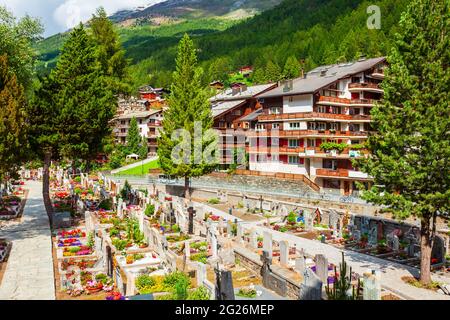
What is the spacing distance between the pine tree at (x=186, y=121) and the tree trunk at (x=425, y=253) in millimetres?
28176

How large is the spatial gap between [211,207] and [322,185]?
52.5 ft

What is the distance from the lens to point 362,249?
25.2m

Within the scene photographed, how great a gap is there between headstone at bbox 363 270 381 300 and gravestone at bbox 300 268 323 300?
1.62m

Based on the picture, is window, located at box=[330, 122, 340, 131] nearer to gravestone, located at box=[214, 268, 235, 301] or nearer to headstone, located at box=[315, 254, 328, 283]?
headstone, located at box=[315, 254, 328, 283]

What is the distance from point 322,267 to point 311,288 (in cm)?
340

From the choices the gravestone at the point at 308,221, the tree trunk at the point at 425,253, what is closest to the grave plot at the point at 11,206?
the gravestone at the point at 308,221

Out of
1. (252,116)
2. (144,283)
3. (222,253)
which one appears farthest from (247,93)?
(144,283)

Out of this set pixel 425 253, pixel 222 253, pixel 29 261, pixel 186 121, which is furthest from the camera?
pixel 186 121

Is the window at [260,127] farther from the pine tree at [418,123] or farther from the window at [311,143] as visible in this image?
the pine tree at [418,123]

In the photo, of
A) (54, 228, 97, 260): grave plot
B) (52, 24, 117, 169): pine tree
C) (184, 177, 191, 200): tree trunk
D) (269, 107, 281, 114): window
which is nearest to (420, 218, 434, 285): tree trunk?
(54, 228, 97, 260): grave plot

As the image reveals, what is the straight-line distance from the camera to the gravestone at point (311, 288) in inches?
570

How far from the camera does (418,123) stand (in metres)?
18.5

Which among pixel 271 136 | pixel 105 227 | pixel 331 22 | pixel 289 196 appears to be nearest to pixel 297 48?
pixel 331 22

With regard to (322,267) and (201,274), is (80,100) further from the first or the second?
(322,267)
